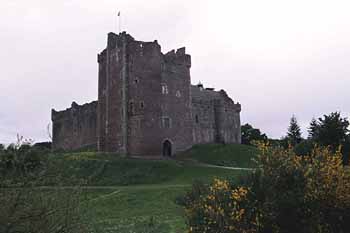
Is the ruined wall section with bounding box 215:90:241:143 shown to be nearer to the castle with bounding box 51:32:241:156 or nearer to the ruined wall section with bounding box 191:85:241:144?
the ruined wall section with bounding box 191:85:241:144

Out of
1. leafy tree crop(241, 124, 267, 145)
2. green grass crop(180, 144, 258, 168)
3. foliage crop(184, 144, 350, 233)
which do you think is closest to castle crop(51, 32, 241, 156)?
green grass crop(180, 144, 258, 168)

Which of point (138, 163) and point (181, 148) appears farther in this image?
point (181, 148)

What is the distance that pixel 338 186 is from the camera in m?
16.7

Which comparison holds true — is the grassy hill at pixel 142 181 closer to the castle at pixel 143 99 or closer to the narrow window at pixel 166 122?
the castle at pixel 143 99

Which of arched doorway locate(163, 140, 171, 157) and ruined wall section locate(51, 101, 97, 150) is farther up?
ruined wall section locate(51, 101, 97, 150)

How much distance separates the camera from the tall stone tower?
58.1 metres

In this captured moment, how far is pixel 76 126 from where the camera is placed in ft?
258

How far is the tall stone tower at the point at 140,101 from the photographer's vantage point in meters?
58.1

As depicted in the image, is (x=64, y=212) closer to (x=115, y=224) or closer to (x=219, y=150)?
(x=115, y=224)

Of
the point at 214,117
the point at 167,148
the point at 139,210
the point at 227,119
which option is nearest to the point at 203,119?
the point at 214,117

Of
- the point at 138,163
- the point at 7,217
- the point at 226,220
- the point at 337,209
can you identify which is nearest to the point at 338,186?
the point at 337,209

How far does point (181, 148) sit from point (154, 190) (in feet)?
78.7

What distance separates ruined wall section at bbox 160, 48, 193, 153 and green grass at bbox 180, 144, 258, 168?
4.66 feet

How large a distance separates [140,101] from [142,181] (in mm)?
13803
